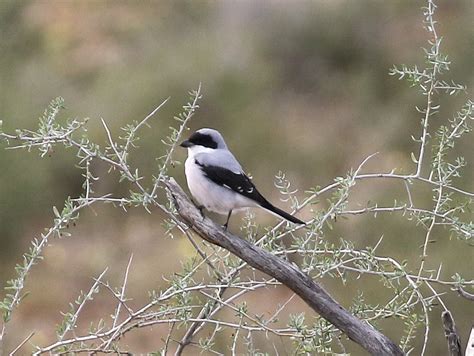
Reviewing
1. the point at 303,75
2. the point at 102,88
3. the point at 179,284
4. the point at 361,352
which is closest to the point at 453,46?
the point at 303,75

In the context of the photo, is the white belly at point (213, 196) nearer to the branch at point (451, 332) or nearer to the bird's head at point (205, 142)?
the bird's head at point (205, 142)

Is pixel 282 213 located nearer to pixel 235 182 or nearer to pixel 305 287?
pixel 235 182

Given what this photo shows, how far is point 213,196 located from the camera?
3557 mm

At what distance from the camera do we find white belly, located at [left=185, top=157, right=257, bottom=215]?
11.7 ft

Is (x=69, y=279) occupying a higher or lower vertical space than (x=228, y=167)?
lower

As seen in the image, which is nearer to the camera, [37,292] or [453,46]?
[37,292]

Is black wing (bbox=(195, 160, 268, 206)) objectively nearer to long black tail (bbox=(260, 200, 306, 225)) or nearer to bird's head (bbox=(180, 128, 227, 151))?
long black tail (bbox=(260, 200, 306, 225))

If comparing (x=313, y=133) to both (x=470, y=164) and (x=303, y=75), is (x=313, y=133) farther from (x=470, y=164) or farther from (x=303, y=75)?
(x=470, y=164)

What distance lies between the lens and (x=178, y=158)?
23.5 feet

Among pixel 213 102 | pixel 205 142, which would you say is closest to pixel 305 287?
pixel 205 142

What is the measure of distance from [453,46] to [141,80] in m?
Result: 3.37

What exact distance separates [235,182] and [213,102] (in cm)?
575

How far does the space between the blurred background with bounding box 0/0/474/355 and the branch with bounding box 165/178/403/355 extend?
3369 mm

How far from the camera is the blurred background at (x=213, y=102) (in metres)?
7.60
